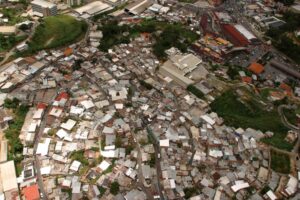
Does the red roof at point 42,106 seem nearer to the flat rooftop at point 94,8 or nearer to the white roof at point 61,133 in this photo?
the white roof at point 61,133

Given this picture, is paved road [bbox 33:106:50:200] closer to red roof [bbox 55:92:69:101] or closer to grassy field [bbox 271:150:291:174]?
red roof [bbox 55:92:69:101]

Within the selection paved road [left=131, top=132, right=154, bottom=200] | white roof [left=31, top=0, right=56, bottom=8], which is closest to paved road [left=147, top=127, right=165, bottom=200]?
paved road [left=131, top=132, right=154, bottom=200]

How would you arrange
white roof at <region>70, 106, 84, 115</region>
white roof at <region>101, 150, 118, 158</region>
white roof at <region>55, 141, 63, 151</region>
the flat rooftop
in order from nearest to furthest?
white roof at <region>101, 150, 118, 158</region> → white roof at <region>55, 141, 63, 151</region> → white roof at <region>70, 106, 84, 115</region> → the flat rooftop

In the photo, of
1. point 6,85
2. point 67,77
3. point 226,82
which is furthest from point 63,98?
point 226,82

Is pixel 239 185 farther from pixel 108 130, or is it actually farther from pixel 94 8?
pixel 94 8

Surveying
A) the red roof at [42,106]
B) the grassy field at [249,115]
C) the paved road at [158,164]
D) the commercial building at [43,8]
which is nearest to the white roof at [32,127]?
the red roof at [42,106]

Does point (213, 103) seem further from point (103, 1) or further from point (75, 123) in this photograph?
point (103, 1)

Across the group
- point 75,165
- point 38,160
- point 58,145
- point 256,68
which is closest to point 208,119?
point 256,68
